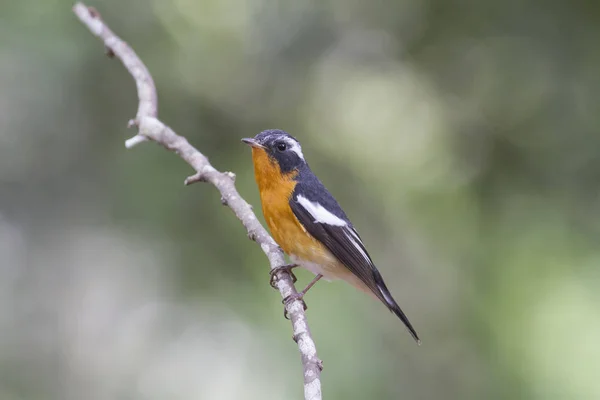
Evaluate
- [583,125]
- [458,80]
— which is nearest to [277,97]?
[458,80]

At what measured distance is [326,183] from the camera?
5.31m

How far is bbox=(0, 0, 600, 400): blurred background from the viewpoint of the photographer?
14.5 feet

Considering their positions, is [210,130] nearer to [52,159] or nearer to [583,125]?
[52,159]

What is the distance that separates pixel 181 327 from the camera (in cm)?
469

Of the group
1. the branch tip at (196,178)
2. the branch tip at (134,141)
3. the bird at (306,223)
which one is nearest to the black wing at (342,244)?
the bird at (306,223)

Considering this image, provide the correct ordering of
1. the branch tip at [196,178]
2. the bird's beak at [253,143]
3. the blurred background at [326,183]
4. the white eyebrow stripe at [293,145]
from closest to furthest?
the branch tip at [196,178], the bird's beak at [253,143], the white eyebrow stripe at [293,145], the blurred background at [326,183]

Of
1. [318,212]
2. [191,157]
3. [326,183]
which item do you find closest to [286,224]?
[318,212]

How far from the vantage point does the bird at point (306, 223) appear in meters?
3.45

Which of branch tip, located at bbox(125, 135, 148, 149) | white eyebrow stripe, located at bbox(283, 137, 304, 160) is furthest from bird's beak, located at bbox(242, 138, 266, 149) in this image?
branch tip, located at bbox(125, 135, 148, 149)

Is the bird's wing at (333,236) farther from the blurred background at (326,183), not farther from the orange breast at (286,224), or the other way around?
the blurred background at (326,183)

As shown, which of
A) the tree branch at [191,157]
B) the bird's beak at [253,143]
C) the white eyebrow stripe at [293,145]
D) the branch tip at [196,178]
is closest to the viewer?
the tree branch at [191,157]

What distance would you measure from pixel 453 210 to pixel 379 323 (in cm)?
111

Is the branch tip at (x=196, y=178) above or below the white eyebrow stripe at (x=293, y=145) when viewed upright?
below

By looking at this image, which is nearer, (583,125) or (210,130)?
(583,125)
